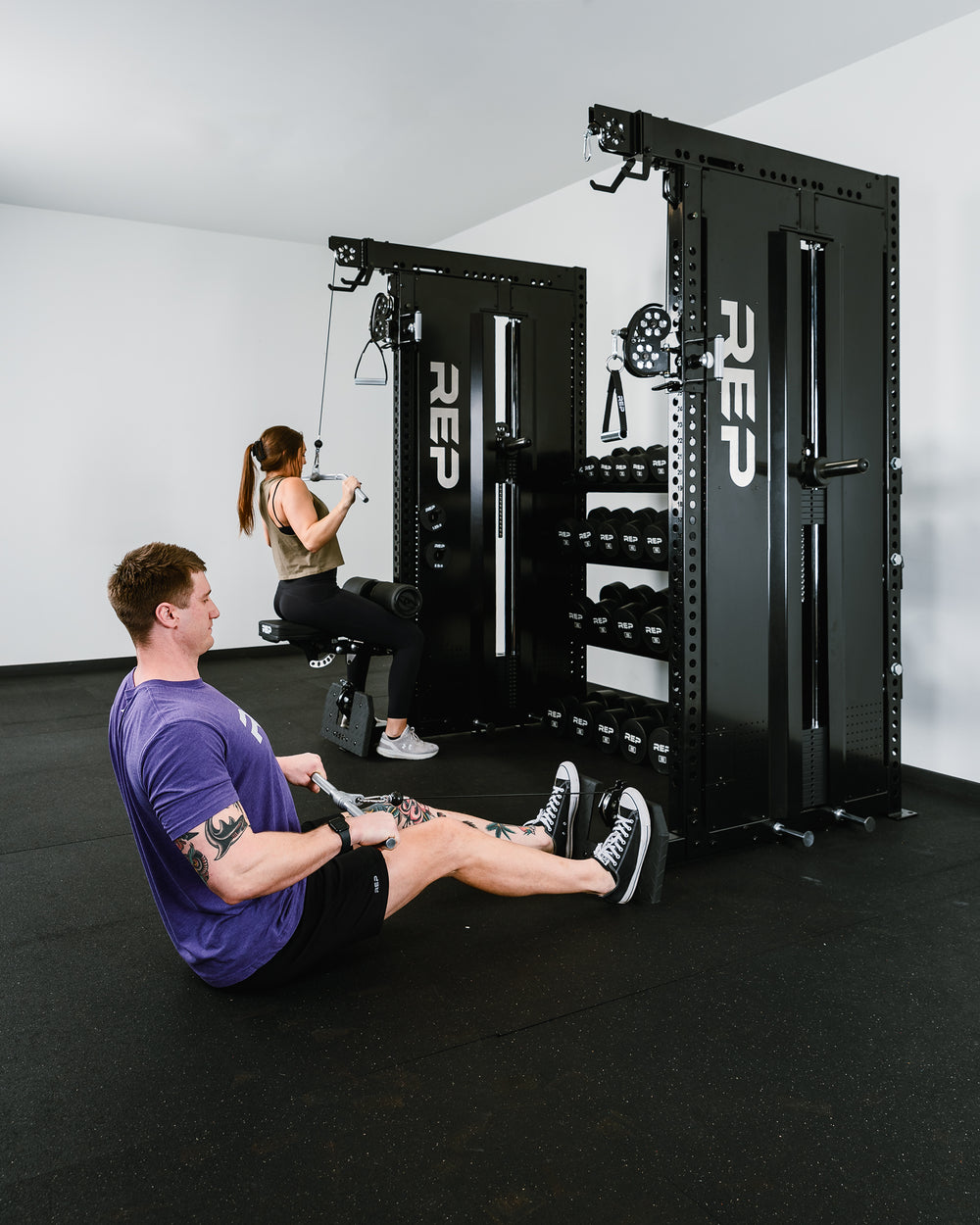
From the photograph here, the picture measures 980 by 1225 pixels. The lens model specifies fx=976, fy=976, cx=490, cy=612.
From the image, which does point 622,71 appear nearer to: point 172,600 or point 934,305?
point 934,305

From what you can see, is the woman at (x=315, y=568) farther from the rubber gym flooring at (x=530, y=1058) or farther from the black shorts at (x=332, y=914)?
the black shorts at (x=332, y=914)

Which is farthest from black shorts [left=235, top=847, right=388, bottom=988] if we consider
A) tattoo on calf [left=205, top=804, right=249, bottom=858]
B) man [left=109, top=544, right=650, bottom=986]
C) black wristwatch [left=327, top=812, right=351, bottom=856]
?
tattoo on calf [left=205, top=804, right=249, bottom=858]

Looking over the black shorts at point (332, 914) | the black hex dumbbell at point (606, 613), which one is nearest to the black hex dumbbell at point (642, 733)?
the black hex dumbbell at point (606, 613)

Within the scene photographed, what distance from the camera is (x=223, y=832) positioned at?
180 cm

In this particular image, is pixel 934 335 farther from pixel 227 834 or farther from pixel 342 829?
pixel 227 834

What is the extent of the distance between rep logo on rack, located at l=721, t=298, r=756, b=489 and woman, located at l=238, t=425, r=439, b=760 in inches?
64.5

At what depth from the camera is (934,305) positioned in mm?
3586

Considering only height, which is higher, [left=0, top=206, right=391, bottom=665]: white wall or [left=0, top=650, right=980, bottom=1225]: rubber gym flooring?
[left=0, top=206, right=391, bottom=665]: white wall

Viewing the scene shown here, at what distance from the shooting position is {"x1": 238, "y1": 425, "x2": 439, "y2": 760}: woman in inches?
157

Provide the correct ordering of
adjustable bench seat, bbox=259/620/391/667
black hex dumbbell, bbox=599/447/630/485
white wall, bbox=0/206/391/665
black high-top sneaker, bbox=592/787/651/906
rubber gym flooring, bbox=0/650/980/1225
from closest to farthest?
rubber gym flooring, bbox=0/650/980/1225
black high-top sneaker, bbox=592/787/651/906
adjustable bench seat, bbox=259/620/391/667
black hex dumbbell, bbox=599/447/630/485
white wall, bbox=0/206/391/665

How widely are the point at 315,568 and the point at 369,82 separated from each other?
204 centimetres

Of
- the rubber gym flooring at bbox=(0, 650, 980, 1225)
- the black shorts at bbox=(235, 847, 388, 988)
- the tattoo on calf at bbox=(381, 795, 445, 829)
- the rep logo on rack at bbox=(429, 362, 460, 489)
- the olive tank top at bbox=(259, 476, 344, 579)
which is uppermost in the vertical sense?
the rep logo on rack at bbox=(429, 362, 460, 489)

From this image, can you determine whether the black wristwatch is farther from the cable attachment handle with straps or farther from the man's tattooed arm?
the cable attachment handle with straps

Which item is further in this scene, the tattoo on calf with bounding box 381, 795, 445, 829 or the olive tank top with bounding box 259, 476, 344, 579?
the olive tank top with bounding box 259, 476, 344, 579
